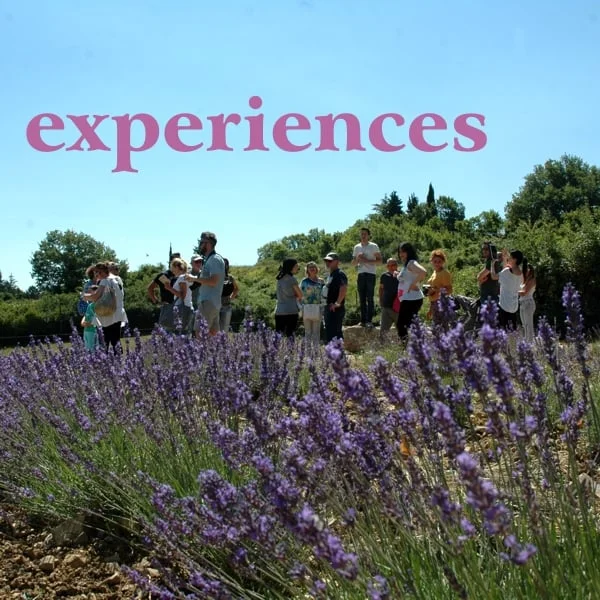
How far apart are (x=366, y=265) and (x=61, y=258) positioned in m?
50.2

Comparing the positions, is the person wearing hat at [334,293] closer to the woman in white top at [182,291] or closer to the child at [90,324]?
the woman in white top at [182,291]

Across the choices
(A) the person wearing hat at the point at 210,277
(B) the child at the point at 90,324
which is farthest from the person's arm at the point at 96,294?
(A) the person wearing hat at the point at 210,277

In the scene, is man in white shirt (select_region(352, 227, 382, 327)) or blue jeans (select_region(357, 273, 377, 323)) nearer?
man in white shirt (select_region(352, 227, 382, 327))

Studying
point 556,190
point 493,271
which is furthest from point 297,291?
point 556,190

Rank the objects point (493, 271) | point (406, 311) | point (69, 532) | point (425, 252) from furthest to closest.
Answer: point (425, 252) < point (493, 271) < point (406, 311) < point (69, 532)

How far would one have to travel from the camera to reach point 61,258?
186ft

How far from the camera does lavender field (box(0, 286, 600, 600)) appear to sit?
1.55 m

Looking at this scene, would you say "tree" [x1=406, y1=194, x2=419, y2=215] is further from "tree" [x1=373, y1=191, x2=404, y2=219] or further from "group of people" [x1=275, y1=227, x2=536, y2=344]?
"group of people" [x1=275, y1=227, x2=536, y2=344]

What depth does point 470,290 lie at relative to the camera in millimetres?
16469

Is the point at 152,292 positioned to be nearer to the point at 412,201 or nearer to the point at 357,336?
the point at 357,336

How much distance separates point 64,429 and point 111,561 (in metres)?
0.66

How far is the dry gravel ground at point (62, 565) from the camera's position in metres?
2.83

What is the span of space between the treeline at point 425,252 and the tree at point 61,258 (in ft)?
0.27

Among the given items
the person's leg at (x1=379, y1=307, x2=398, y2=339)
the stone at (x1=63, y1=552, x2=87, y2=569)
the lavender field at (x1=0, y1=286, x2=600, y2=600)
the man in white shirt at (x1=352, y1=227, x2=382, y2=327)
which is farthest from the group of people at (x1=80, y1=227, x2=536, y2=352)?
the stone at (x1=63, y1=552, x2=87, y2=569)
